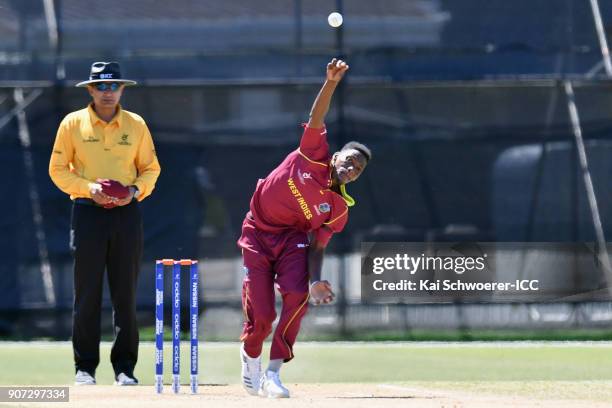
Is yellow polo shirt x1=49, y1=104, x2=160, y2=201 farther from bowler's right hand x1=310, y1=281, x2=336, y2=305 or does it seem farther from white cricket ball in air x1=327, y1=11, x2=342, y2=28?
white cricket ball in air x1=327, y1=11, x2=342, y2=28

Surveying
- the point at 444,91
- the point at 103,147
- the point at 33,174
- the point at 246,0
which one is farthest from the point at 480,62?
the point at 103,147

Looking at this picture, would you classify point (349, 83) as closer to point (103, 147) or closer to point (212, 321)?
point (212, 321)

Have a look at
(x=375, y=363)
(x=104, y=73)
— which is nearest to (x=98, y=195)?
(x=104, y=73)

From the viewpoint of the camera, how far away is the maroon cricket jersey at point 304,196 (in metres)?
7.59

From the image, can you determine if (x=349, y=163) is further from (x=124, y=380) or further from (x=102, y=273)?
(x=124, y=380)

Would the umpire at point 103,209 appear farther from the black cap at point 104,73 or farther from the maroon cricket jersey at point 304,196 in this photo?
the maroon cricket jersey at point 304,196

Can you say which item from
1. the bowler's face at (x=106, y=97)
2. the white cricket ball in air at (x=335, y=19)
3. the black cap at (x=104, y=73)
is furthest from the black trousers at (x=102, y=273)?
the white cricket ball in air at (x=335, y=19)

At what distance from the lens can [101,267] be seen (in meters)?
8.38

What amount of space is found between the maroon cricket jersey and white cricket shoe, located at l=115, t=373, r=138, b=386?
1307 millimetres

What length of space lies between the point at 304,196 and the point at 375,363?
3.03 metres

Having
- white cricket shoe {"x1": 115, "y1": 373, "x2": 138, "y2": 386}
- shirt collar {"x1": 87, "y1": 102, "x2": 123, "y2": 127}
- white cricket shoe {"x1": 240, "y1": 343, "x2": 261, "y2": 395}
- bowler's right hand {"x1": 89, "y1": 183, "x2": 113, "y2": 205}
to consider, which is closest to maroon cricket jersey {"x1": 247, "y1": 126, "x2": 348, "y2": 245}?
white cricket shoe {"x1": 240, "y1": 343, "x2": 261, "y2": 395}

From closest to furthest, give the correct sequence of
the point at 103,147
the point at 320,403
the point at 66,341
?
the point at 320,403
the point at 103,147
the point at 66,341

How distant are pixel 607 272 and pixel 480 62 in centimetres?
203

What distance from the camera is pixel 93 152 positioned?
8.30m
